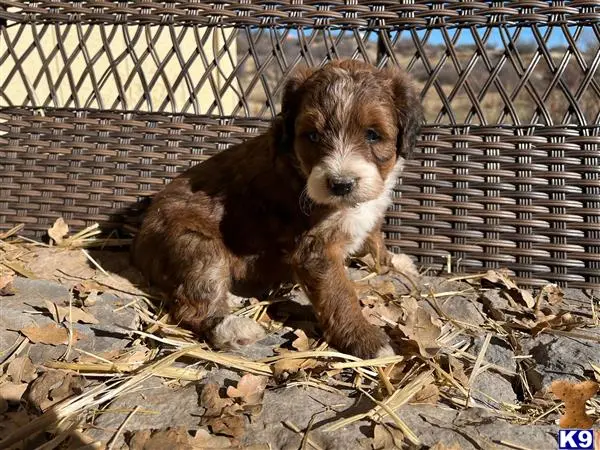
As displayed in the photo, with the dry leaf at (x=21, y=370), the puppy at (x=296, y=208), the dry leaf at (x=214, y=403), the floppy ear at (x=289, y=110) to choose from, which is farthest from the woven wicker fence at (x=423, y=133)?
the dry leaf at (x=214, y=403)

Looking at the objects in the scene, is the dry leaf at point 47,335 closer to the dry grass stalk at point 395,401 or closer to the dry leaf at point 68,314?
the dry leaf at point 68,314

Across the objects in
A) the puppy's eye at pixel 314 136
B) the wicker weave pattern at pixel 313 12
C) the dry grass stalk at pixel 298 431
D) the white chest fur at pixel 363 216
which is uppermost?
the wicker weave pattern at pixel 313 12

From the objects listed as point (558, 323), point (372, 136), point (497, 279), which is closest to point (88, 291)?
point (372, 136)

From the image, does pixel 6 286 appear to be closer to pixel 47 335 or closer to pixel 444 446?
pixel 47 335

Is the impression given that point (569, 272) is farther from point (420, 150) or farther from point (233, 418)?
point (233, 418)

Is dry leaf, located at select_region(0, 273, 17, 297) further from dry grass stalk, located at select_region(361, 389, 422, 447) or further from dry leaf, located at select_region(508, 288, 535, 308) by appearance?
dry leaf, located at select_region(508, 288, 535, 308)

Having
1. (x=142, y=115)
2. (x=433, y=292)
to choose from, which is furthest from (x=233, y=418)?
(x=142, y=115)

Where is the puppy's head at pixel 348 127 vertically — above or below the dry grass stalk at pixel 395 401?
above

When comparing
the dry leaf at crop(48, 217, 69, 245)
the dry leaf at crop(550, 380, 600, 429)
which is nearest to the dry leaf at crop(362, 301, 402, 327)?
the dry leaf at crop(550, 380, 600, 429)

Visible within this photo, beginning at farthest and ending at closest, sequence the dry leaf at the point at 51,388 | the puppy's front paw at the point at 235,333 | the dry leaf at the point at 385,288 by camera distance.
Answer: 1. the dry leaf at the point at 385,288
2. the puppy's front paw at the point at 235,333
3. the dry leaf at the point at 51,388
